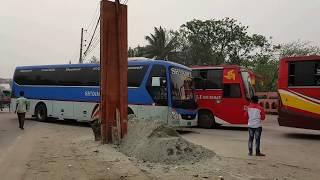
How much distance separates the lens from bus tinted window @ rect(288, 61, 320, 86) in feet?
63.6

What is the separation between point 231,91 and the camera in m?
23.4

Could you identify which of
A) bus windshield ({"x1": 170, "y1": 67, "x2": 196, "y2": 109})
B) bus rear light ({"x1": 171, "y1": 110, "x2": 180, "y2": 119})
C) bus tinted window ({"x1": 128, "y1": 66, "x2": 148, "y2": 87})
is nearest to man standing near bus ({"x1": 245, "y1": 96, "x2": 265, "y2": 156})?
bus rear light ({"x1": 171, "y1": 110, "x2": 180, "y2": 119})

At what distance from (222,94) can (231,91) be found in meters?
0.46

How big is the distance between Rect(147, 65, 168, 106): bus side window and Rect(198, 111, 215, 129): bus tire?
4196mm

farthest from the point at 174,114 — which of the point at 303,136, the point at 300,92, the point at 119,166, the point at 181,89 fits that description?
the point at 119,166

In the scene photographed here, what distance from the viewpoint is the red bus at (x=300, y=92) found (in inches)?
762

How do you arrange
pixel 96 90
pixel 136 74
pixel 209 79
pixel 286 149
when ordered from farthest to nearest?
pixel 209 79 → pixel 96 90 → pixel 136 74 → pixel 286 149

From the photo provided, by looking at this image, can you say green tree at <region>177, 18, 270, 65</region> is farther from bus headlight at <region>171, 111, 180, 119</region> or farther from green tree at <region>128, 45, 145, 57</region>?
bus headlight at <region>171, 111, 180, 119</region>

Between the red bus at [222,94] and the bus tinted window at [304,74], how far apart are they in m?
3.49

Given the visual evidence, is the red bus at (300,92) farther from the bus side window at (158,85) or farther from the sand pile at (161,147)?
the sand pile at (161,147)

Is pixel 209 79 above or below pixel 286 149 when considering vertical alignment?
above

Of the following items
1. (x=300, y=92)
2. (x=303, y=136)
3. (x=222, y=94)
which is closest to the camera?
(x=300, y=92)

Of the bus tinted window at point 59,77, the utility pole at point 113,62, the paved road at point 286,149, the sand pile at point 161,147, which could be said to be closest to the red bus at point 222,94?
the paved road at point 286,149

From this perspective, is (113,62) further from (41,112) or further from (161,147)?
(41,112)
